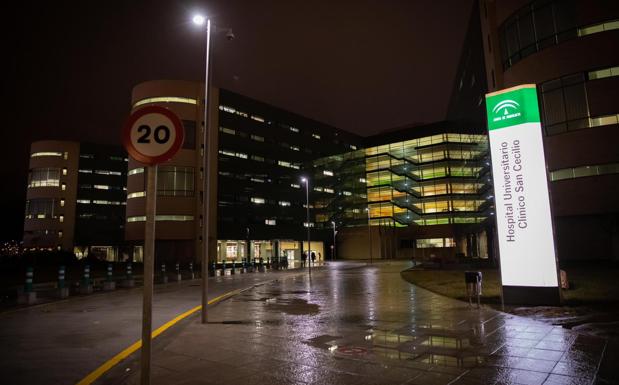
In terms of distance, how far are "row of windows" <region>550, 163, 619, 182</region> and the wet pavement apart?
922 inches

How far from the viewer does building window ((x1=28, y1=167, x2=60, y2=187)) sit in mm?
85000

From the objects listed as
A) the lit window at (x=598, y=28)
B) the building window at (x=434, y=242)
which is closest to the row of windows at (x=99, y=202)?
the building window at (x=434, y=242)

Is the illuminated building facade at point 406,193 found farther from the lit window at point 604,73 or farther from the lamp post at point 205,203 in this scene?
the lamp post at point 205,203

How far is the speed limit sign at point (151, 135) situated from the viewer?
15.1 ft

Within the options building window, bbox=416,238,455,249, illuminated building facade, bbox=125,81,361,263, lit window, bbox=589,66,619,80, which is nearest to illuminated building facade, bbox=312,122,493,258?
building window, bbox=416,238,455,249

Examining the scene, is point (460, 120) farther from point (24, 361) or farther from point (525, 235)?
point (24, 361)

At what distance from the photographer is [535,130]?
12.4 m

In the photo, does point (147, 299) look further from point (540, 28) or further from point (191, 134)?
point (191, 134)

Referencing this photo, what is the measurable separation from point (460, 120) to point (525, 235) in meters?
63.8

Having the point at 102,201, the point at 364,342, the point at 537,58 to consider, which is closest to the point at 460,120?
the point at 537,58

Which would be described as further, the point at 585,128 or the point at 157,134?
the point at 585,128

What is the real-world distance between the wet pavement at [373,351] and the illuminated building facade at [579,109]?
75.3 feet

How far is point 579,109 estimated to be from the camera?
96.0 ft

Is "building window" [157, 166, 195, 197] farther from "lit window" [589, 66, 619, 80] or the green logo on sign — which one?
the green logo on sign
